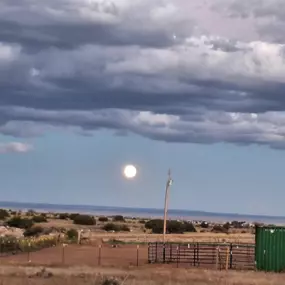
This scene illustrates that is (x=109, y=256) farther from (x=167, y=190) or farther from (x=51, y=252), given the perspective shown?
(x=167, y=190)

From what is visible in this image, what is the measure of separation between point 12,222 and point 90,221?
2354cm

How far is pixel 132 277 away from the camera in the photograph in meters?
35.2

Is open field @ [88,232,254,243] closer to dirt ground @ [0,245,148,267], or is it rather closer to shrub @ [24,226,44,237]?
shrub @ [24,226,44,237]

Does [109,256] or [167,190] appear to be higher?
[167,190]

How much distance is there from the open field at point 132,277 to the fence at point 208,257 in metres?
3.84

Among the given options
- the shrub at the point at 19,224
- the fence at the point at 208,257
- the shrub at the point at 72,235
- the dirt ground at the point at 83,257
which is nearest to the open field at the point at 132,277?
the fence at the point at 208,257

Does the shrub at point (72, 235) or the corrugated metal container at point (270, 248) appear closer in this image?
the corrugated metal container at point (270, 248)

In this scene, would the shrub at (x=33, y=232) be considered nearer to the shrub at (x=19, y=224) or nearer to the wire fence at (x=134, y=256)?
the shrub at (x=19, y=224)

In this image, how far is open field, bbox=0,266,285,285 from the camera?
31.7 m

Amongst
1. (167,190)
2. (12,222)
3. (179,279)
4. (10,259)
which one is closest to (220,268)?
(179,279)

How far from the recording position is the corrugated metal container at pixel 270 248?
4412cm

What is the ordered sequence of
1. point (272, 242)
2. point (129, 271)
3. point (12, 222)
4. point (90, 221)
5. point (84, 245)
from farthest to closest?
point (90, 221) → point (12, 222) → point (84, 245) → point (272, 242) → point (129, 271)

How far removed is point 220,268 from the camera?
146ft

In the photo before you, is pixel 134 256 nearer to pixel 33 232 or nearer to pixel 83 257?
pixel 83 257
